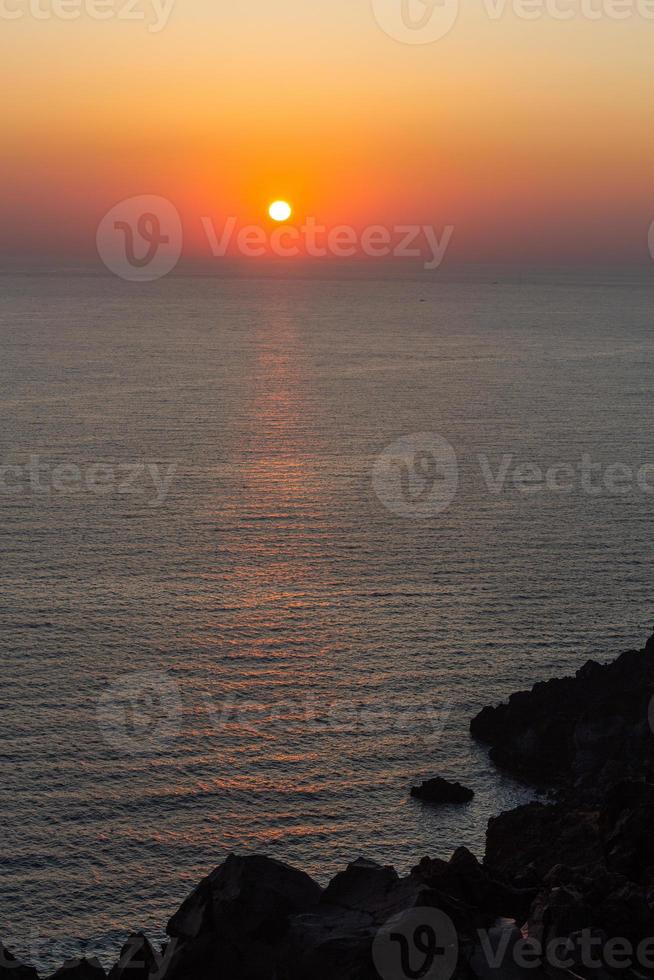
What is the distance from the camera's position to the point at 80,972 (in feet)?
130

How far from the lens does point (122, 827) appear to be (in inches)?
2125

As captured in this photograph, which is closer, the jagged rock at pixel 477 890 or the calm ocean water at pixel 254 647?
the jagged rock at pixel 477 890

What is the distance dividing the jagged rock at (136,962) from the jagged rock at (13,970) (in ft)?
8.87

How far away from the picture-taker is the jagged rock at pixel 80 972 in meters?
39.5

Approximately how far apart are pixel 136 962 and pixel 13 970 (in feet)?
13.2

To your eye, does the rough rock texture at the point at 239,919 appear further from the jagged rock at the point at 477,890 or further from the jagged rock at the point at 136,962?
the jagged rock at the point at 477,890

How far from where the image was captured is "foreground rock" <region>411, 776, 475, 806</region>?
57.5 m

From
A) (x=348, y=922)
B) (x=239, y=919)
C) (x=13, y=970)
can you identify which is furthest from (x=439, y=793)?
(x=13, y=970)

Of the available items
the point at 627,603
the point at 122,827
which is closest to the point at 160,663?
the point at 122,827

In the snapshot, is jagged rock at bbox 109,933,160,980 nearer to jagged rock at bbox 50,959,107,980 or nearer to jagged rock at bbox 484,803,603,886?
jagged rock at bbox 50,959,107,980

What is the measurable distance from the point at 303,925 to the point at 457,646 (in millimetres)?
37261

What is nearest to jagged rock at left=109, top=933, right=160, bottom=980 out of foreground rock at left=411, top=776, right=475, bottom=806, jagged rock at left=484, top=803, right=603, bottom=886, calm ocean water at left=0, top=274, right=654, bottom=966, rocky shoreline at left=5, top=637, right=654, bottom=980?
rocky shoreline at left=5, top=637, right=654, bottom=980

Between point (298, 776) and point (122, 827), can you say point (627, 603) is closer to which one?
point (298, 776)

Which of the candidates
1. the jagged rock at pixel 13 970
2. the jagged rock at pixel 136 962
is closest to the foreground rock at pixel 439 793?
the jagged rock at pixel 136 962
